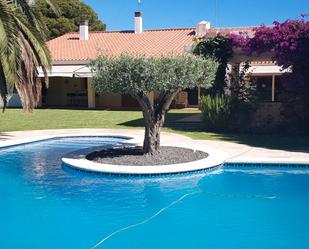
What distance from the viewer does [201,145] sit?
20688 mm

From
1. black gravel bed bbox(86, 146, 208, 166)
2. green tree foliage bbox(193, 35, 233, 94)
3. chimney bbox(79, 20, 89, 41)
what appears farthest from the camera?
chimney bbox(79, 20, 89, 41)

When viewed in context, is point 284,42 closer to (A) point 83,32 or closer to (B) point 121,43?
(B) point 121,43

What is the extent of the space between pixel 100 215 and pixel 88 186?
2.82 m

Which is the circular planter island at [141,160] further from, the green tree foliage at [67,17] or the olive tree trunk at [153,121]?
the green tree foliage at [67,17]

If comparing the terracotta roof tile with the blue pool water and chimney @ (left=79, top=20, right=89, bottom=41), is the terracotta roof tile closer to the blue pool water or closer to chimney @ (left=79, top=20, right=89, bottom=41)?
chimney @ (left=79, top=20, right=89, bottom=41)

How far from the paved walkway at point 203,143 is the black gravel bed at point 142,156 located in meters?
1.52

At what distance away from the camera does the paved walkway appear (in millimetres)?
17297

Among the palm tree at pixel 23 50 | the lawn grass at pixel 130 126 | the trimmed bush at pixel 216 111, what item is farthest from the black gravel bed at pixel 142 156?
the trimmed bush at pixel 216 111

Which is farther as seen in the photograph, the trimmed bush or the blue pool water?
the trimmed bush

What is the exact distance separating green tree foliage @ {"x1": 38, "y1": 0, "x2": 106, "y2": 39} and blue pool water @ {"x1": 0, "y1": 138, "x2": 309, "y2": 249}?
1844 inches

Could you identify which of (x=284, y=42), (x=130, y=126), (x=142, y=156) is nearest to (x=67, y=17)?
(x=130, y=126)

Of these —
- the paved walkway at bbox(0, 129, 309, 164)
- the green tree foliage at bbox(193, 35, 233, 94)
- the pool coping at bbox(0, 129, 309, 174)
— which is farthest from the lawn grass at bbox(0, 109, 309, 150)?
the green tree foliage at bbox(193, 35, 233, 94)

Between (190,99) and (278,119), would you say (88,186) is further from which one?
(190,99)

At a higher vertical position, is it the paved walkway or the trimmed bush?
the trimmed bush
